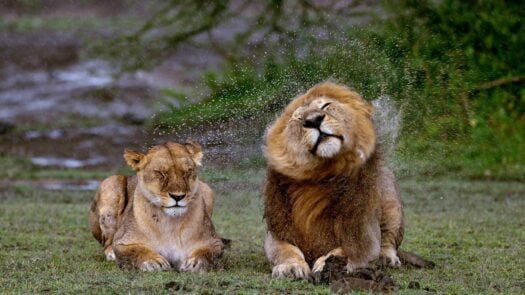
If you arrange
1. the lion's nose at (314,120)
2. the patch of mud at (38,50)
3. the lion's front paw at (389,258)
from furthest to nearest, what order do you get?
the patch of mud at (38,50) < the lion's front paw at (389,258) < the lion's nose at (314,120)

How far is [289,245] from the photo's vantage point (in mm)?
6598

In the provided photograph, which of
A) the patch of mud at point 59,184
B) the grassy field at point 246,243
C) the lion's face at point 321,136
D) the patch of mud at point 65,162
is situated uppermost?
the lion's face at point 321,136

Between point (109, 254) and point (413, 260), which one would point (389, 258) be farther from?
point (109, 254)

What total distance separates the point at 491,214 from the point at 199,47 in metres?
6.22

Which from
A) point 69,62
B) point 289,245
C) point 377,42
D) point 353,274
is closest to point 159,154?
point 289,245

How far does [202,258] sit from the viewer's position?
22.4ft

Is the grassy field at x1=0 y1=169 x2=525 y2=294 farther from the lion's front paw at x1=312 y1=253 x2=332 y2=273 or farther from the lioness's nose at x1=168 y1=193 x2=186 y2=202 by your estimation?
the lioness's nose at x1=168 y1=193 x2=186 y2=202

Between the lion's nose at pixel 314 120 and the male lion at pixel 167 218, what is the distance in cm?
88

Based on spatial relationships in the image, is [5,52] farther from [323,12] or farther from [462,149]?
[462,149]

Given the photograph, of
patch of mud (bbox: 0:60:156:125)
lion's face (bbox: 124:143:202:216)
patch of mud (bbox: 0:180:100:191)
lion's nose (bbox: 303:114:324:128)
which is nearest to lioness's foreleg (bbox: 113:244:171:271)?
lion's face (bbox: 124:143:202:216)

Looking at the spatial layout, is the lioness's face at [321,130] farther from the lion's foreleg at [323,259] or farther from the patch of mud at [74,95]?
the patch of mud at [74,95]

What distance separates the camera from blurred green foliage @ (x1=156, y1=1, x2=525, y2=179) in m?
12.1

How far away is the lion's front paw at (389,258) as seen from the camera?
7.09m

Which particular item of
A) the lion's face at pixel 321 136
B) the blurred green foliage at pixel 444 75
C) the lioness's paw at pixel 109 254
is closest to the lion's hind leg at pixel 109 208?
the lioness's paw at pixel 109 254
